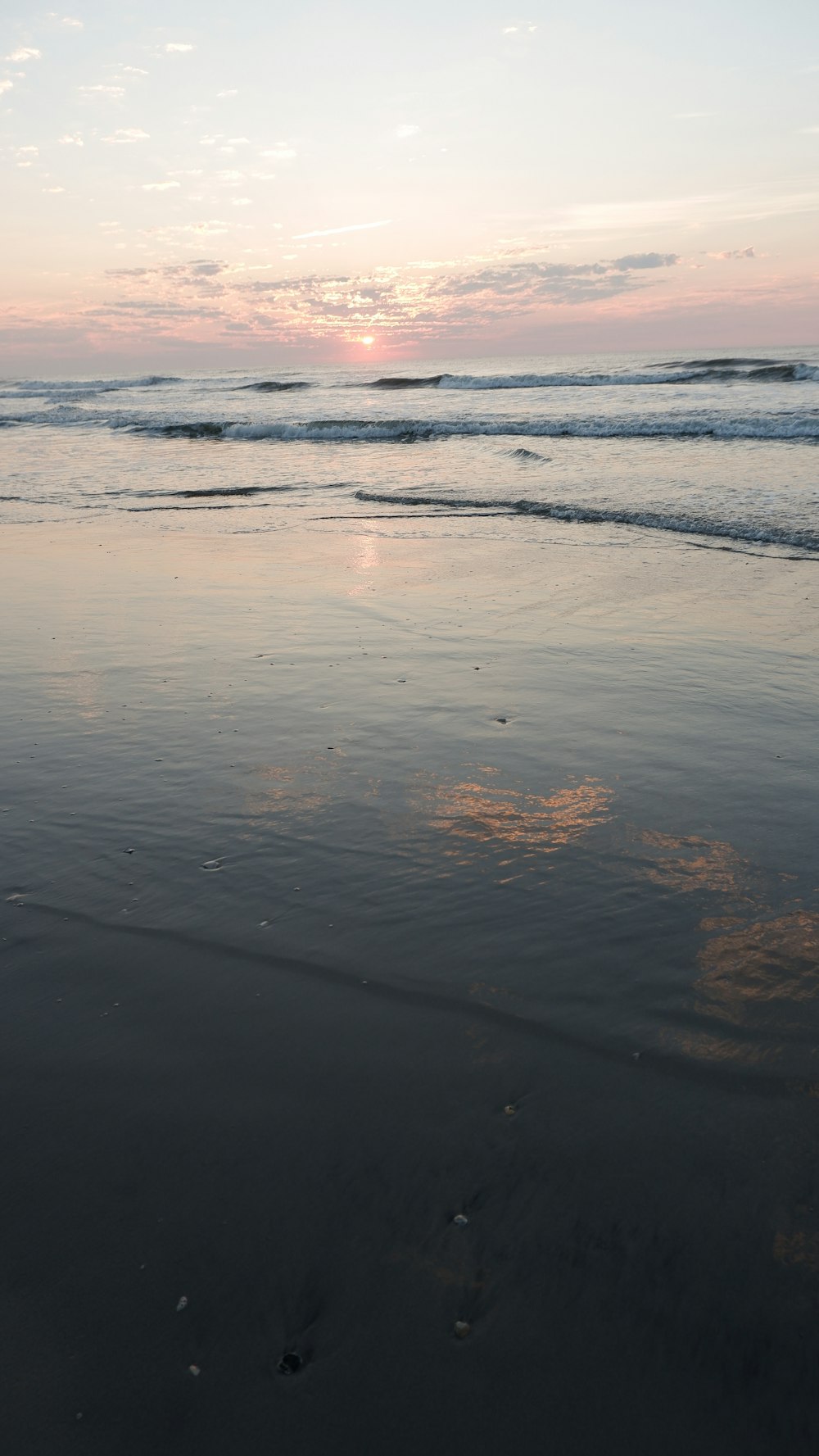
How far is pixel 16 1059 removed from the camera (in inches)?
123

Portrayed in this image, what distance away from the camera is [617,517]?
14203 mm

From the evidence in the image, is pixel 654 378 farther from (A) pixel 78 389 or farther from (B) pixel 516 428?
(A) pixel 78 389

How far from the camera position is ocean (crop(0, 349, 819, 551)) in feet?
49.4

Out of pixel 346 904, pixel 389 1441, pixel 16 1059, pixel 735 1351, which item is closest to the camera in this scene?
pixel 389 1441


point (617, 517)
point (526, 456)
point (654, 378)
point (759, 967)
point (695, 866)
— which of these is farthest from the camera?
point (654, 378)

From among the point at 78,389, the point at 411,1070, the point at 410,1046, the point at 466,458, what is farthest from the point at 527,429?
the point at 78,389

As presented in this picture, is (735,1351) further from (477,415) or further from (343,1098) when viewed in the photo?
(477,415)

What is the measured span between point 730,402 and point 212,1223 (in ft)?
115

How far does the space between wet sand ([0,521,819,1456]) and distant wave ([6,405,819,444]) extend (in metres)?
21.2

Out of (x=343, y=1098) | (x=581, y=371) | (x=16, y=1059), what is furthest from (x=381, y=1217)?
(x=581, y=371)

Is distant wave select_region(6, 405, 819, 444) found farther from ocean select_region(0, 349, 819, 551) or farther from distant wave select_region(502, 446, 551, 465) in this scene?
distant wave select_region(502, 446, 551, 465)

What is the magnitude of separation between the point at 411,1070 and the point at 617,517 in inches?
491

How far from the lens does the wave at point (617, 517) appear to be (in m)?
12.2

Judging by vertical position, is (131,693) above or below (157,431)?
below
